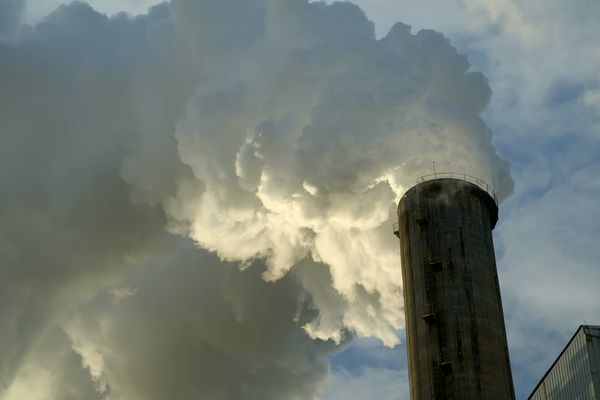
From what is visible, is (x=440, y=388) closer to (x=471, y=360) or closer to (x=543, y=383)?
(x=471, y=360)

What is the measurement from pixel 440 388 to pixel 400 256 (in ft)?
28.6

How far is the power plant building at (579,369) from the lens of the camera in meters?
44.8

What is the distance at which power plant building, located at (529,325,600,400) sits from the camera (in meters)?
44.8

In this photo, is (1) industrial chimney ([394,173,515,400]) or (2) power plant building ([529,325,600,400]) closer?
(1) industrial chimney ([394,173,515,400])

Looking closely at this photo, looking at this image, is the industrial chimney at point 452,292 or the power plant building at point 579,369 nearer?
the industrial chimney at point 452,292

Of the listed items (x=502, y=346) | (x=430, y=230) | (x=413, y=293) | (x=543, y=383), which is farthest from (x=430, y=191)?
(x=543, y=383)

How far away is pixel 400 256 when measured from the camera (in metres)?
44.7

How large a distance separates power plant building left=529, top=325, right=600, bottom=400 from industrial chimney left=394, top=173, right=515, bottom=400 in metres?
7.42

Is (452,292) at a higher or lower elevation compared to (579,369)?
higher

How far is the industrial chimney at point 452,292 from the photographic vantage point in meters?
38.6

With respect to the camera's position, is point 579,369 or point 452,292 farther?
point 579,369

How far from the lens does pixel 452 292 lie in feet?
132

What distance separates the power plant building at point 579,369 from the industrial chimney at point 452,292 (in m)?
7.42

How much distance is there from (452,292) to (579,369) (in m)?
11.8
